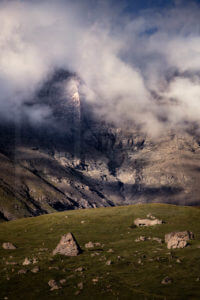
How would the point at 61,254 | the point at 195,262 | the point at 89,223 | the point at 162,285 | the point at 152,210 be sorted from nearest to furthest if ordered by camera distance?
the point at 162,285 → the point at 195,262 → the point at 61,254 → the point at 89,223 → the point at 152,210

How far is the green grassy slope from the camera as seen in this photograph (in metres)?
48.1

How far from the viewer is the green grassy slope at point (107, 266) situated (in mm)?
48125

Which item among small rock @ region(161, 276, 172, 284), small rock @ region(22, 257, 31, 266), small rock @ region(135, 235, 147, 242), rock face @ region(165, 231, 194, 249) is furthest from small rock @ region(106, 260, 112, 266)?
small rock @ region(135, 235, 147, 242)

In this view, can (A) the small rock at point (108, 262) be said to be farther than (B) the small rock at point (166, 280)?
Yes

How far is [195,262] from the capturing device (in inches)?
2324

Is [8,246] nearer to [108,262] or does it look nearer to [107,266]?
[108,262]

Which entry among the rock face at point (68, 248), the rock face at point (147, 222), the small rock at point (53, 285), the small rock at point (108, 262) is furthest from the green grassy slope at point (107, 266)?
the rock face at point (147, 222)

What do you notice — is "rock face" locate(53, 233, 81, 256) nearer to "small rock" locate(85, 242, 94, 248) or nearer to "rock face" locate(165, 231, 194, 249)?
"small rock" locate(85, 242, 94, 248)

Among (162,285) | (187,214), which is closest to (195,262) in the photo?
(162,285)

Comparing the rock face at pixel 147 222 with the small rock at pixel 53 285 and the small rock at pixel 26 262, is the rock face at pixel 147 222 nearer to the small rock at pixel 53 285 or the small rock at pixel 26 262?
the small rock at pixel 26 262

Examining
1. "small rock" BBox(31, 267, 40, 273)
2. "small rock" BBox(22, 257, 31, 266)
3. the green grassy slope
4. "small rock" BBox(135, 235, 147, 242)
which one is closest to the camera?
the green grassy slope

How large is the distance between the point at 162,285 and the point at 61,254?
26986 millimetres

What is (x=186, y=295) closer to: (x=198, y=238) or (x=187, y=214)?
(x=198, y=238)

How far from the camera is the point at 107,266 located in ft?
198
